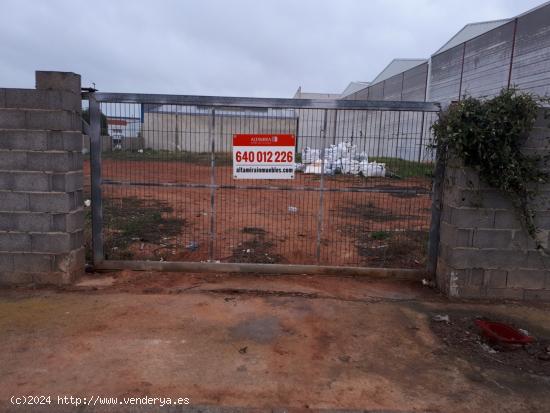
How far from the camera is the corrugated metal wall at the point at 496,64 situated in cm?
1655

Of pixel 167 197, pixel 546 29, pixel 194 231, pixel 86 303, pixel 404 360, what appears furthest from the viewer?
pixel 546 29

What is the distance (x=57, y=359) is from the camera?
4.05m

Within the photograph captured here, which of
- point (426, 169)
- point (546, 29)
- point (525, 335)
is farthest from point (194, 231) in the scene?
point (546, 29)

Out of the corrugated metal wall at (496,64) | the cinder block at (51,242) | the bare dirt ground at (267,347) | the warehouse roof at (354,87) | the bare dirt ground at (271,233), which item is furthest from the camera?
the warehouse roof at (354,87)

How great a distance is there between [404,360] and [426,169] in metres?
3.00

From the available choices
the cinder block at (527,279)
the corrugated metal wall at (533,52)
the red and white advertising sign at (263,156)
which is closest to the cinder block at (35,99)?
the red and white advertising sign at (263,156)

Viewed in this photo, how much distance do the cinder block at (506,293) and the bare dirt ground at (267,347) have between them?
14 cm

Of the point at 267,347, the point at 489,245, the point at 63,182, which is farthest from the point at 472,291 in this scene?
the point at 63,182

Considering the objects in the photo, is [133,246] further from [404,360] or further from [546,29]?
[546,29]

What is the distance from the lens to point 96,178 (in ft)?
20.8

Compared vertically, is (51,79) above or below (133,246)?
above

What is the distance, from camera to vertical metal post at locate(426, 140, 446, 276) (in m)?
6.13

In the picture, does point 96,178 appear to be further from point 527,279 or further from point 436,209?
point 527,279

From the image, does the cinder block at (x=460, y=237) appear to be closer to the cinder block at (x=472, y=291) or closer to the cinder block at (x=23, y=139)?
the cinder block at (x=472, y=291)
